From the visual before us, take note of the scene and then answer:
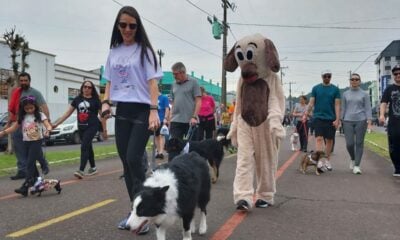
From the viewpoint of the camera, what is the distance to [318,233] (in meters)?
4.90

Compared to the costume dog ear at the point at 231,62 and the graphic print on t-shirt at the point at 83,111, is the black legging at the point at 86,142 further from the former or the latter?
the costume dog ear at the point at 231,62

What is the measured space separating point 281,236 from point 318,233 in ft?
1.43

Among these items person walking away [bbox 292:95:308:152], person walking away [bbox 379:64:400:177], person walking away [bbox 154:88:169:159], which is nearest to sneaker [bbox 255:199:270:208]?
person walking away [bbox 379:64:400:177]

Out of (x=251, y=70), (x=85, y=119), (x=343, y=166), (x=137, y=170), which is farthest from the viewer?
(x=343, y=166)

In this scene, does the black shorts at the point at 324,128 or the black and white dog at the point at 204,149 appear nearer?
the black and white dog at the point at 204,149

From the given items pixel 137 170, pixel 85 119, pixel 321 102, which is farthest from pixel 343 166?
pixel 137 170

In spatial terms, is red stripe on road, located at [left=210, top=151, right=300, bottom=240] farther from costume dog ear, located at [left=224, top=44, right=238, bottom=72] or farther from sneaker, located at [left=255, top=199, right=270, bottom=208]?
costume dog ear, located at [left=224, top=44, right=238, bottom=72]

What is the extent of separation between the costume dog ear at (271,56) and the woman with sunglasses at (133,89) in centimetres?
175

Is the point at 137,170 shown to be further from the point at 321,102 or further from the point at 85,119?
the point at 321,102

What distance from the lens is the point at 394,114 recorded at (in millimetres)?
9320

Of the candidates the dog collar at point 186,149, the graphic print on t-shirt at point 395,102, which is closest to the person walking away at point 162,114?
the dog collar at point 186,149

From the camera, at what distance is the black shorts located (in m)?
9.90

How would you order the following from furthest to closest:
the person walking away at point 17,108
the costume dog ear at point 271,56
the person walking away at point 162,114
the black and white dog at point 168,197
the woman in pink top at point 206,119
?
1. the person walking away at point 162,114
2. the woman in pink top at point 206,119
3. the person walking away at point 17,108
4. the costume dog ear at point 271,56
5. the black and white dog at point 168,197

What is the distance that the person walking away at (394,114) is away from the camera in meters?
9.23
